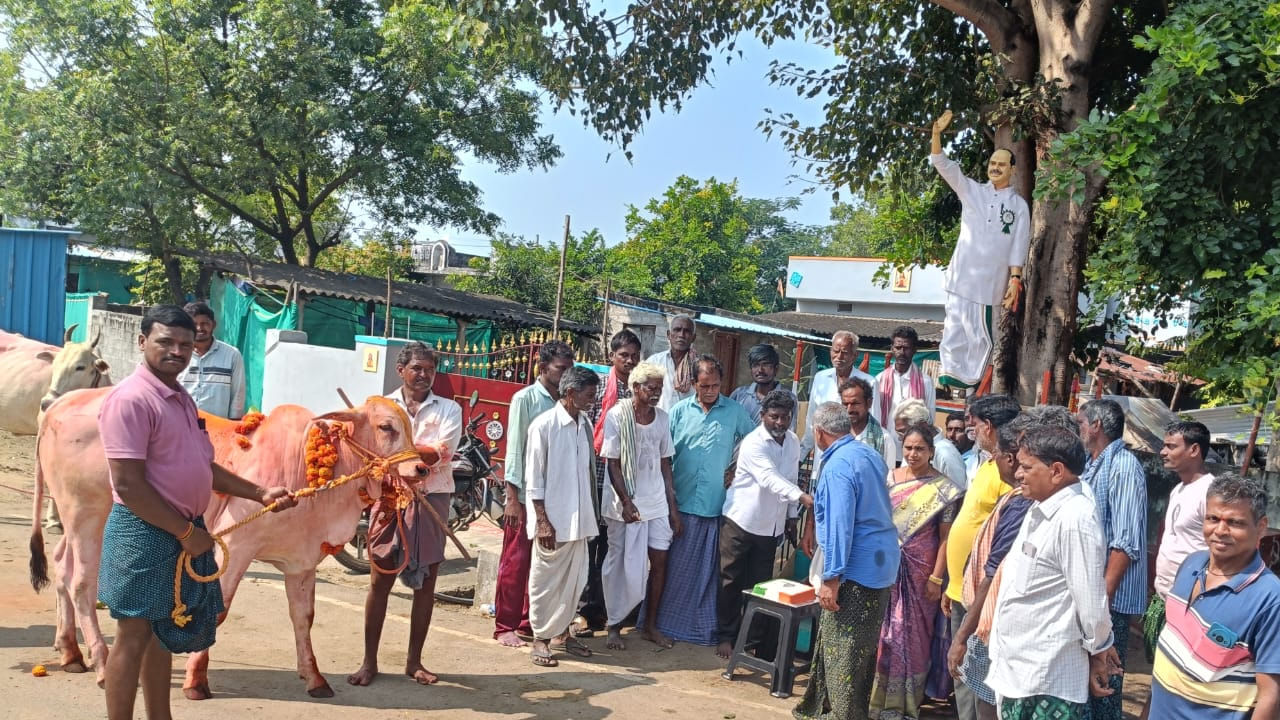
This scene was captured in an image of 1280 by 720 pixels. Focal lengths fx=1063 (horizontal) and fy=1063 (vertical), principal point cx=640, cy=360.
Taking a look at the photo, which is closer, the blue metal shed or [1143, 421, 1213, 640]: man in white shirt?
[1143, 421, 1213, 640]: man in white shirt

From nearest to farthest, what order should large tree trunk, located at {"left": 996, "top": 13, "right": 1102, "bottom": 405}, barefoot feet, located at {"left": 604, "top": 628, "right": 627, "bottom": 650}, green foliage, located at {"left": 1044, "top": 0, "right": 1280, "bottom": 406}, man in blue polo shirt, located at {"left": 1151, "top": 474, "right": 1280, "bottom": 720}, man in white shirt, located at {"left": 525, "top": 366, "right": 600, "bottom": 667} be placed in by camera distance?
1. man in blue polo shirt, located at {"left": 1151, "top": 474, "right": 1280, "bottom": 720}
2. green foliage, located at {"left": 1044, "top": 0, "right": 1280, "bottom": 406}
3. man in white shirt, located at {"left": 525, "top": 366, "right": 600, "bottom": 667}
4. barefoot feet, located at {"left": 604, "top": 628, "right": 627, "bottom": 650}
5. large tree trunk, located at {"left": 996, "top": 13, "right": 1102, "bottom": 405}

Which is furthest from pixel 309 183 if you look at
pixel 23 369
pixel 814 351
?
pixel 23 369

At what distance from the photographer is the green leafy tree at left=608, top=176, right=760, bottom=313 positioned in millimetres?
32375

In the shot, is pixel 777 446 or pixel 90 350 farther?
pixel 90 350

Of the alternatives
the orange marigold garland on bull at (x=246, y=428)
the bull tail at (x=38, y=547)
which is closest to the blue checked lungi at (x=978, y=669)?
the orange marigold garland on bull at (x=246, y=428)

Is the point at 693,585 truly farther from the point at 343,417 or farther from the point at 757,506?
the point at 343,417

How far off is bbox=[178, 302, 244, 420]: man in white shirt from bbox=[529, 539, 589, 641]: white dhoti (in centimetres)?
257

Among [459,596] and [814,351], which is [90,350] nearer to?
[459,596]

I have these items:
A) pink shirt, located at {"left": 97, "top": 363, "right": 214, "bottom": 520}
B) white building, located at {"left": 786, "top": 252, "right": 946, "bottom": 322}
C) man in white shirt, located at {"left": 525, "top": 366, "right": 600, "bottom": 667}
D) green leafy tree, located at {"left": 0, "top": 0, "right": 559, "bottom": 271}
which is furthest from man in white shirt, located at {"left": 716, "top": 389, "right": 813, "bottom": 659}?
white building, located at {"left": 786, "top": 252, "right": 946, "bottom": 322}

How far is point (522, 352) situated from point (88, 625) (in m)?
7.45

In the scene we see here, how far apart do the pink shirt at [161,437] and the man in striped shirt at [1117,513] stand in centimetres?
Result: 412

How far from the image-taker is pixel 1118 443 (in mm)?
5609

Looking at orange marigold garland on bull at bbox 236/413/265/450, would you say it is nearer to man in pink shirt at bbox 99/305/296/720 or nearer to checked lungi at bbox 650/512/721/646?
man in pink shirt at bbox 99/305/296/720

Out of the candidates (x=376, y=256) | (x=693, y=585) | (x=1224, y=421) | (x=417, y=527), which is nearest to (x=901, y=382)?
(x=693, y=585)
